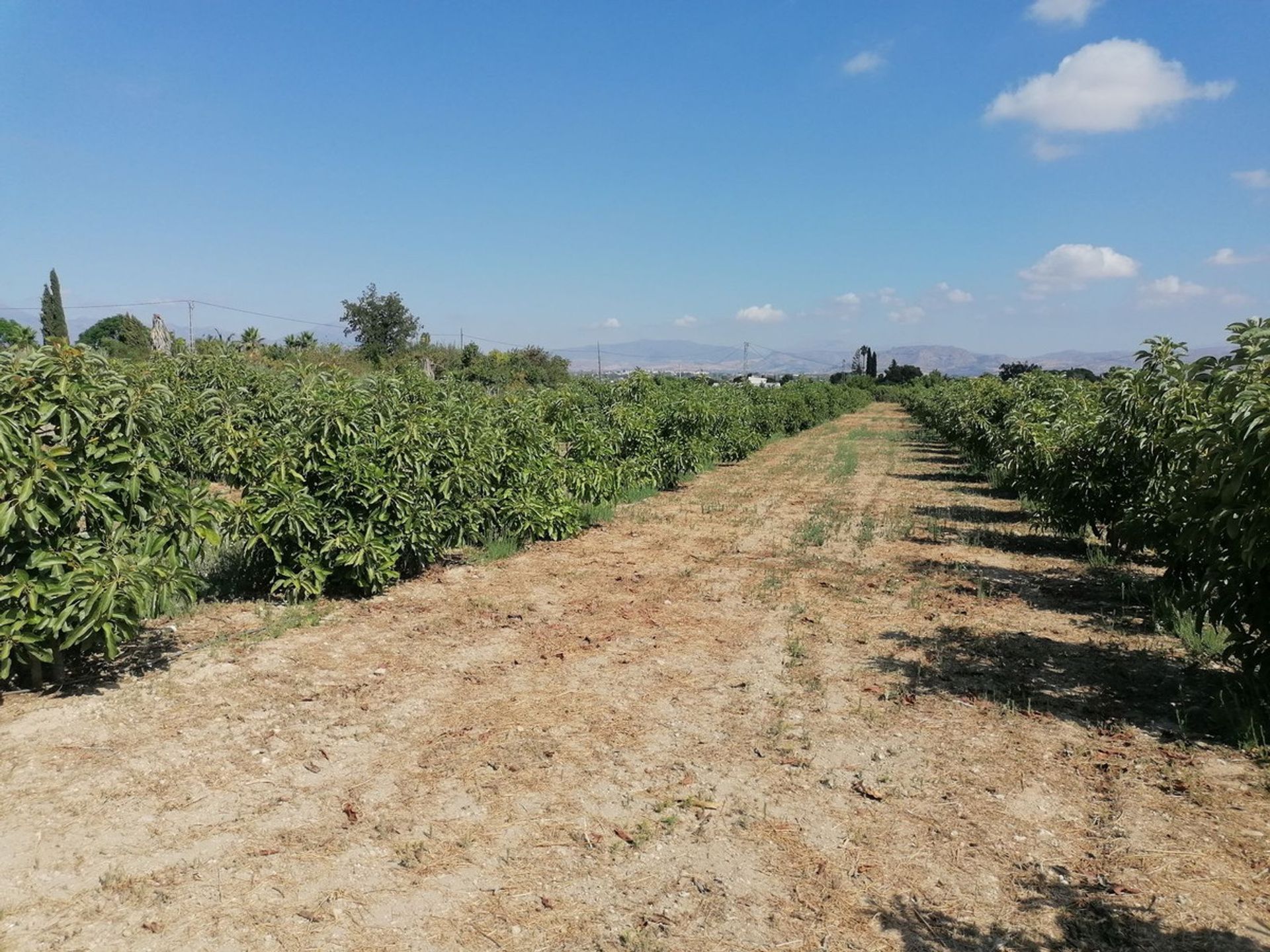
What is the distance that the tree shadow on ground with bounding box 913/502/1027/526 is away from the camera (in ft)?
42.6

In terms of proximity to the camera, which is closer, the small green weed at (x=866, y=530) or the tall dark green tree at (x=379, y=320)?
the small green weed at (x=866, y=530)

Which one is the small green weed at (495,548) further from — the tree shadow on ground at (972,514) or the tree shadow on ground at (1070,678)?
the tree shadow on ground at (972,514)

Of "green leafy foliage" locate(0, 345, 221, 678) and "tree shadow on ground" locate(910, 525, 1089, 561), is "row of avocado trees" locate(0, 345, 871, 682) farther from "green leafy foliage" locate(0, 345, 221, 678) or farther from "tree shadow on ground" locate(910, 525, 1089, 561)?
"tree shadow on ground" locate(910, 525, 1089, 561)

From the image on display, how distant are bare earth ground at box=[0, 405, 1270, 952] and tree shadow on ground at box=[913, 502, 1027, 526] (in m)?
5.81

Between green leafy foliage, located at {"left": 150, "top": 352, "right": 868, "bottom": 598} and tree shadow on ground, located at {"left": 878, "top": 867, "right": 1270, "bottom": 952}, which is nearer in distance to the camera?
tree shadow on ground, located at {"left": 878, "top": 867, "right": 1270, "bottom": 952}

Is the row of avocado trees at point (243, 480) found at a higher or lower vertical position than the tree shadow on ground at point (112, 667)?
higher

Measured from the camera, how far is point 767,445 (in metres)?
27.9

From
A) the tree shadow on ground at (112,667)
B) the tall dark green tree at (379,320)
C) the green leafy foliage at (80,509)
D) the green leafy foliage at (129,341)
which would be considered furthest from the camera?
the tall dark green tree at (379,320)

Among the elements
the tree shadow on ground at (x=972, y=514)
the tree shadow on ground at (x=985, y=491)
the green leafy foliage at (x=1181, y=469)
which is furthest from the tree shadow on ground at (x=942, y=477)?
the green leafy foliage at (x=1181, y=469)

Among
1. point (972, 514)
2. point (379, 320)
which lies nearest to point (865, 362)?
point (379, 320)

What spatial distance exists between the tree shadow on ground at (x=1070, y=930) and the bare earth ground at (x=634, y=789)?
0.01m

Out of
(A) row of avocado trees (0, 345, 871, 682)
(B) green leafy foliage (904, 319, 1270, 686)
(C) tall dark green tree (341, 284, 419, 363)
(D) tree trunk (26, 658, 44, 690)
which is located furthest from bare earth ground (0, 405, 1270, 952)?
(C) tall dark green tree (341, 284, 419, 363)

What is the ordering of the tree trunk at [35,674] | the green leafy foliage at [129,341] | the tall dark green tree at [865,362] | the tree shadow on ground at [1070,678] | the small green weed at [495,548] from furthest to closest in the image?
the tall dark green tree at [865,362], the green leafy foliage at [129,341], the small green weed at [495,548], the tree shadow on ground at [1070,678], the tree trunk at [35,674]

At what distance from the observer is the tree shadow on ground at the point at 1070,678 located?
16.6ft
